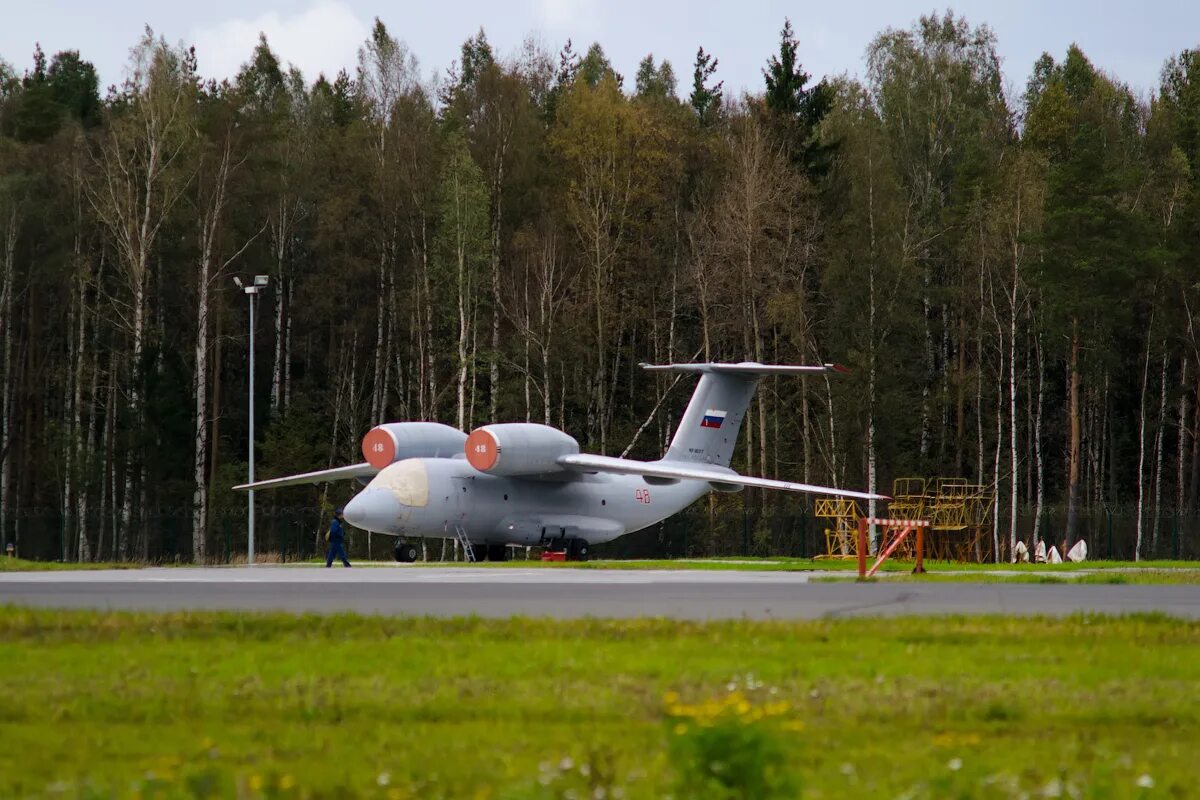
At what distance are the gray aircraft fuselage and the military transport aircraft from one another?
0.08 feet

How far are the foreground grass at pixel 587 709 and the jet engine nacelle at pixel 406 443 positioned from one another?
24984 mm

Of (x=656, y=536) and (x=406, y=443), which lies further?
(x=656, y=536)

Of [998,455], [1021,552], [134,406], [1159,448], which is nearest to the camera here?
[1021,552]

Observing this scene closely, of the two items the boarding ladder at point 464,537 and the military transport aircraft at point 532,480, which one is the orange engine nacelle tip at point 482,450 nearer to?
the military transport aircraft at point 532,480

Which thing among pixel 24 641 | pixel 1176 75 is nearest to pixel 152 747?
pixel 24 641

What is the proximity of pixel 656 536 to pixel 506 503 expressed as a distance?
13.7 meters

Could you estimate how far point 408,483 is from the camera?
35688mm

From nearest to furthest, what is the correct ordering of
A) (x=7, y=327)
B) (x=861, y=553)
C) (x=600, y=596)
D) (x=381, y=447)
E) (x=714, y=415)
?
(x=600, y=596) → (x=861, y=553) → (x=381, y=447) → (x=714, y=415) → (x=7, y=327)

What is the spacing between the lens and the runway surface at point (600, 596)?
14641 millimetres

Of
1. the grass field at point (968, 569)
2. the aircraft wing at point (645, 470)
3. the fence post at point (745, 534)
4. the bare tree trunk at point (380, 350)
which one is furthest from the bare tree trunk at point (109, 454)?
the grass field at point (968, 569)

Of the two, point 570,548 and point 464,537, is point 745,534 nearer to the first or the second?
point 570,548

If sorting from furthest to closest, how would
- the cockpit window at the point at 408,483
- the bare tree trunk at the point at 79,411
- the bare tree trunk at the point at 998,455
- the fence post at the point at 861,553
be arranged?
the bare tree trunk at the point at 79,411
the bare tree trunk at the point at 998,455
the cockpit window at the point at 408,483
the fence post at the point at 861,553

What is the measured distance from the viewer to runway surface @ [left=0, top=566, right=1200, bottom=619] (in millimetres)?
A: 14641

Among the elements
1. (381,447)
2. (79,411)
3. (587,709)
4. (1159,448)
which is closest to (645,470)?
(381,447)
